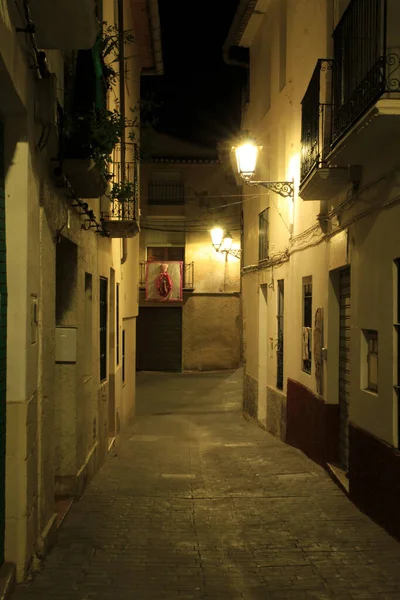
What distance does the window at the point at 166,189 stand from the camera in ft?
97.9

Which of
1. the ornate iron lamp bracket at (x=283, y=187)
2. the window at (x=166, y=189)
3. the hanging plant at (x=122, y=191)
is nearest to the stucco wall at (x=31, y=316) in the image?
the hanging plant at (x=122, y=191)

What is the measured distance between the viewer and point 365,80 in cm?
662

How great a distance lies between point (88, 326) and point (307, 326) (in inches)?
153

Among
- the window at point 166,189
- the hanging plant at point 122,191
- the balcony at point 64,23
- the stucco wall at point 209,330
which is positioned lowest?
the stucco wall at point 209,330

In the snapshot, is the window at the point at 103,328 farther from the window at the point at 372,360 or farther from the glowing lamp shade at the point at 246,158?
the window at the point at 372,360

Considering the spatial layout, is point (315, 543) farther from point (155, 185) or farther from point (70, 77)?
point (155, 185)

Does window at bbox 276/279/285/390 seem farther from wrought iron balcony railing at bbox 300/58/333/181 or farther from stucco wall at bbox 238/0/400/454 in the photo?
wrought iron balcony railing at bbox 300/58/333/181

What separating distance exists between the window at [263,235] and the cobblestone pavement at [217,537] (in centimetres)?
542

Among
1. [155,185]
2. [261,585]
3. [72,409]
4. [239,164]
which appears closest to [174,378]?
[155,185]

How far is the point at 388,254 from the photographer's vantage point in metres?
6.43

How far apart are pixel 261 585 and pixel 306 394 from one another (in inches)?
212

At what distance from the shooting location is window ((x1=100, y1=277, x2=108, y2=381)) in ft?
34.2

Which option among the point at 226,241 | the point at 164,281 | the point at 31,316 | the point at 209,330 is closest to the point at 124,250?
the point at 31,316

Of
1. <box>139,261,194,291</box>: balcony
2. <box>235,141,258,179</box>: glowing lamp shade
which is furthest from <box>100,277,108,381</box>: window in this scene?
<box>139,261,194,291</box>: balcony
